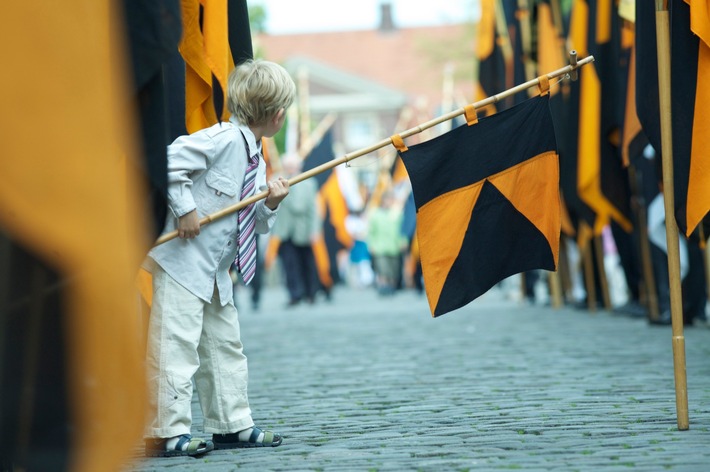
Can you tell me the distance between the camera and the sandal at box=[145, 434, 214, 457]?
16.8 ft

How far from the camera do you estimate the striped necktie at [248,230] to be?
535 centimetres

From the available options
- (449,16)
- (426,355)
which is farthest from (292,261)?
(449,16)

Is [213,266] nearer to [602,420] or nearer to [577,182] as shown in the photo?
[602,420]

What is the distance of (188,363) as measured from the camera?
5.22 meters

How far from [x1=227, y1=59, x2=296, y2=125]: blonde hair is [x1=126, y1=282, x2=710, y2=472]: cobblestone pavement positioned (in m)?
1.33

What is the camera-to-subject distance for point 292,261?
1922 cm

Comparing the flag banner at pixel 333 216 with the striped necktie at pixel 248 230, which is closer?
the striped necktie at pixel 248 230

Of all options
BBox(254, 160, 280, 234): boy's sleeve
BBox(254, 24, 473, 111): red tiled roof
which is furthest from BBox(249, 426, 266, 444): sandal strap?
BBox(254, 24, 473, 111): red tiled roof

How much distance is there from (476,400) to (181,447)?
1.91 metres

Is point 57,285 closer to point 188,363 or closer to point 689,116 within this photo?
point 188,363

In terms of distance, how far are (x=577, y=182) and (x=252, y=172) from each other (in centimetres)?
767

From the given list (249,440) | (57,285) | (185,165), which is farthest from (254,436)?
(57,285)

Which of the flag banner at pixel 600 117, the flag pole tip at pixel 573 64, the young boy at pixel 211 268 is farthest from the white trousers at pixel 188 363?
the flag banner at pixel 600 117

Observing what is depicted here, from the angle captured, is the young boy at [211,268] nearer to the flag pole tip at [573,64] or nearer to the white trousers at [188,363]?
the white trousers at [188,363]
